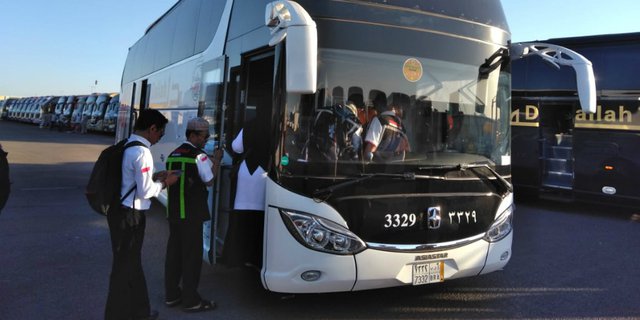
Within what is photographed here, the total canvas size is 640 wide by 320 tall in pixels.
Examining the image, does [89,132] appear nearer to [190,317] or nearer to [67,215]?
[67,215]

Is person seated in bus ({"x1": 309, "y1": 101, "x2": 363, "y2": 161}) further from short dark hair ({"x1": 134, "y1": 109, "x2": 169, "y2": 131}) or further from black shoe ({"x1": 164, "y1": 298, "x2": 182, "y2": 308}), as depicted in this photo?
black shoe ({"x1": 164, "y1": 298, "x2": 182, "y2": 308})

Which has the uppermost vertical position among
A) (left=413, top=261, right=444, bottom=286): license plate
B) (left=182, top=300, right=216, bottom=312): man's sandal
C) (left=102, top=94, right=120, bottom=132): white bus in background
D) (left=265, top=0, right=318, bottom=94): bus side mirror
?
(left=102, top=94, right=120, bottom=132): white bus in background

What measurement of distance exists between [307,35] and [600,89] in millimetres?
8292

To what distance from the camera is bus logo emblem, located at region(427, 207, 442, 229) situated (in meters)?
3.89

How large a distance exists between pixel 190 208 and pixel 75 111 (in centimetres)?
4053

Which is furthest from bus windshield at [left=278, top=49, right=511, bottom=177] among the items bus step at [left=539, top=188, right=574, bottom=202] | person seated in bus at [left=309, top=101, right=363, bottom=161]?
bus step at [left=539, top=188, right=574, bottom=202]

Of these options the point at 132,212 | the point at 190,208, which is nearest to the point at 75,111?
the point at 190,208

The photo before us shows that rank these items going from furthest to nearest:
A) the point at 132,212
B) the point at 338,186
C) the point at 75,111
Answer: the point at 75,111, the point at 338,186, the point at 132,212

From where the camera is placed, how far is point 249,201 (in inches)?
159

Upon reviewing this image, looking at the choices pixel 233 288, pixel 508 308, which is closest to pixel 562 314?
pixel 508 308

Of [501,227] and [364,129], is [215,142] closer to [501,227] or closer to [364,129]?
[364,129]

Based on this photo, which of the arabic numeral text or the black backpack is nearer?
the black backpack

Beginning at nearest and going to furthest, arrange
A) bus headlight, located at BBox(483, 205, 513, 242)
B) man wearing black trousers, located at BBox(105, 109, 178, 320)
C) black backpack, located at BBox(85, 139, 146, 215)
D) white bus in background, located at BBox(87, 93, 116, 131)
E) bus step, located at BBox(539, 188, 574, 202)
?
Result: black backpack, located at BBox(85, 139, 146, 215)
man wearing black trousers, located at BBox(105, 109, 178, 320)
bus headlight, located at BBox(483, 205, 513, 242)
bus step, located at BBox(539, 188, 574, 202)
white bus in background, located at BBox(87, 93, 116, 131)

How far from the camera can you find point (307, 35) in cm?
317
